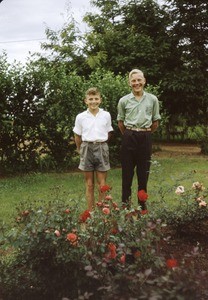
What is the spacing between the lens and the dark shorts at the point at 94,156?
6586 mm

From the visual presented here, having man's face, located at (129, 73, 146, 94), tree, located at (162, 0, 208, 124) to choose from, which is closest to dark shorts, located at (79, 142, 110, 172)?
man's face, located at (129, 73, 146, 94)

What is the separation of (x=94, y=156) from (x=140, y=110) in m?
0.80

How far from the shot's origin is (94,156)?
660 cm

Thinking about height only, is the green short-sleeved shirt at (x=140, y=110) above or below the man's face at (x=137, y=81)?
below

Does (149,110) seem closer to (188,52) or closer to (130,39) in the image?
(130,39)

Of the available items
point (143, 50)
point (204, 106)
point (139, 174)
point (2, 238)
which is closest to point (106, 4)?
point (143, 50)

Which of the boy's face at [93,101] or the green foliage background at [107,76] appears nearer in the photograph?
the boy's face at [93,101]

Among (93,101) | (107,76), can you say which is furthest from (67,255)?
(107,76)

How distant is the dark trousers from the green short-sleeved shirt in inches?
4.4

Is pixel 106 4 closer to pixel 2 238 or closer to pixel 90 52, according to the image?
pixel 90 52

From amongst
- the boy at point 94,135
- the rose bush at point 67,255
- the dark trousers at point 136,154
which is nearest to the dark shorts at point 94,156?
the boy at point 94,135

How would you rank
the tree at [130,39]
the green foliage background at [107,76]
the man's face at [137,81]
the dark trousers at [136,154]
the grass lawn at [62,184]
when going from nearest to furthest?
the man's face at [137,81] → the dark trousers at [136,154] → the grass lawn at [62,184] → the green foliage background at [107,76] → the tree at [130,39]

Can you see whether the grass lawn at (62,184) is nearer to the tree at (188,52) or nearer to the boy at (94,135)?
the boy at (94,135)

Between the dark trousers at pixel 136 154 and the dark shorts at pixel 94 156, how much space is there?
249 millimetres
